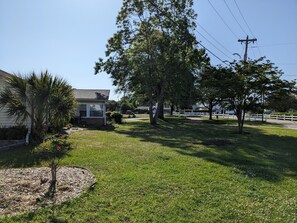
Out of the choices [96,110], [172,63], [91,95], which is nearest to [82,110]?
[96,110]

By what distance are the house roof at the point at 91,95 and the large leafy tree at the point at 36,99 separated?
29.4 ft

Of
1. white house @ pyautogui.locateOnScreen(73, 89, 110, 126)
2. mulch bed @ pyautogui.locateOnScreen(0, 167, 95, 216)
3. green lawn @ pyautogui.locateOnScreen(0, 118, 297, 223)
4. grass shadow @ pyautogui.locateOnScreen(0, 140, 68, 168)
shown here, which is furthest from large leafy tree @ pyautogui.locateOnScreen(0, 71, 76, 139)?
white house @ pyautogui.locateOnScreen(73, 89, 110, 126)

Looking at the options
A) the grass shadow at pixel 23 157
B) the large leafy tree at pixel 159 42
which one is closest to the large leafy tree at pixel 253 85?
the large leafy tree at pixel 159 42

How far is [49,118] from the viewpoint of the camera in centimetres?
1047

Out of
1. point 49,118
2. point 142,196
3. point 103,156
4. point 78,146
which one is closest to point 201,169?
point 142,196

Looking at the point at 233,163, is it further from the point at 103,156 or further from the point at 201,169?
the point at 103,156

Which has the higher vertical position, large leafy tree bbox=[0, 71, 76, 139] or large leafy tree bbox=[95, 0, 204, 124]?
large leafy tree bbox=[95, 0, 204, 124]

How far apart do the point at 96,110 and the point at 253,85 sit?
40.4 ft

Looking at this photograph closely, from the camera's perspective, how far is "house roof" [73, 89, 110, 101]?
19.6 metres

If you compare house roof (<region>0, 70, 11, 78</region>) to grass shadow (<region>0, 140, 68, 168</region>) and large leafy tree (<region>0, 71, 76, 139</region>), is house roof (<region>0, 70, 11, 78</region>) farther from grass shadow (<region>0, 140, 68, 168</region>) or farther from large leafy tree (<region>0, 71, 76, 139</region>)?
grass shadow (<region>0, 140, 68, 168</region>)

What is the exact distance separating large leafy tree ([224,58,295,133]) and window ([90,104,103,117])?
1027cm

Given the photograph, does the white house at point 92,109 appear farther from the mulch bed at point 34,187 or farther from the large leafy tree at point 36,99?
the mulch bed at point 34,187

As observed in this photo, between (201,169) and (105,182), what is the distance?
258 cm

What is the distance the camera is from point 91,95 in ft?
66.9
